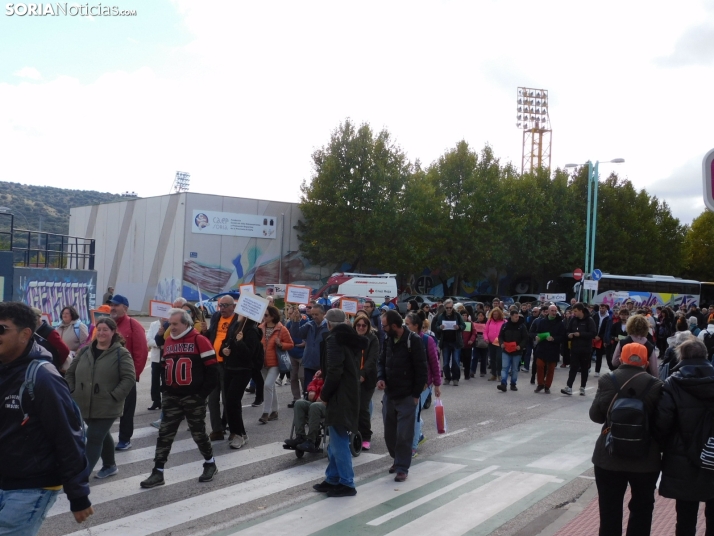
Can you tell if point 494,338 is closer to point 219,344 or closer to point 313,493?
point 219,344

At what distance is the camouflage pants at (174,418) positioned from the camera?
7277 mm

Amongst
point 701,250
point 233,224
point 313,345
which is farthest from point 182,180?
point 313,345

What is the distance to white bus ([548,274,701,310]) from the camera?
44562mm

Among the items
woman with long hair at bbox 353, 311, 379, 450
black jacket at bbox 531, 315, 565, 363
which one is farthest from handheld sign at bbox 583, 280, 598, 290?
woman with long hair at bbox 353, 311, 379, 450

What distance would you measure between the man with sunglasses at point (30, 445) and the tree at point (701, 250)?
227ft

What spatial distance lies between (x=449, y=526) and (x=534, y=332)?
32.5 ft

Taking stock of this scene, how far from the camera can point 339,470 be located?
23.3 feet

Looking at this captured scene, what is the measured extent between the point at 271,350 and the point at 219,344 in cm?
112

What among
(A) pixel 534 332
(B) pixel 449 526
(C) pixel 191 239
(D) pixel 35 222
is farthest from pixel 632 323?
(D) pixel 35 222

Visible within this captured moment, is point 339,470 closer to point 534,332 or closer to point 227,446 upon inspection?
point 227,446

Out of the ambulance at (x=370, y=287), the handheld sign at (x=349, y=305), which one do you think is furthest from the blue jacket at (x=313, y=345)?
the ambulance at (x=370, y=287)

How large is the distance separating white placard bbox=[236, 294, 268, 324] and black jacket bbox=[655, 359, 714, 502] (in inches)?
213

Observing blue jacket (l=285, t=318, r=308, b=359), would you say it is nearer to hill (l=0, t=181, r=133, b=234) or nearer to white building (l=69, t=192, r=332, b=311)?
white building (l=69, t=192, r=332, b=311)

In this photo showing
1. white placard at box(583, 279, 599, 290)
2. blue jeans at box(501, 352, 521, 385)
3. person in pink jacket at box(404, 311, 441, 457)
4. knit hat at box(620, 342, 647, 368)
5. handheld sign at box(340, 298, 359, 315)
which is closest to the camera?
knit hat at box(620, 342, 647, 368)
